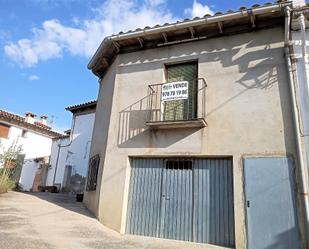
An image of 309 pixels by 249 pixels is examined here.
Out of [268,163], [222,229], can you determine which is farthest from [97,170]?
[268,163]

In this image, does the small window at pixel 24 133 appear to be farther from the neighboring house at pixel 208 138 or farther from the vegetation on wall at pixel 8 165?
the neighboring house at pixel 208 138

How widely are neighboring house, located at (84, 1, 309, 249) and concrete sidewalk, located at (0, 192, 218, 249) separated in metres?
0.54

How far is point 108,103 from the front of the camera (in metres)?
10.1

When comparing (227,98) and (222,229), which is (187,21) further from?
(222,229)

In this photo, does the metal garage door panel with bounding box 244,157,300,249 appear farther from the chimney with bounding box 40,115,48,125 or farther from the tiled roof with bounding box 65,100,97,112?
the chimney with bounding box 40,115,48,125

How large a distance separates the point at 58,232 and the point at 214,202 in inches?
155

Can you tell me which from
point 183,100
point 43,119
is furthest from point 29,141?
point 183,100

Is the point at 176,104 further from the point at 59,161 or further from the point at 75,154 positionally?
the point at 59,161

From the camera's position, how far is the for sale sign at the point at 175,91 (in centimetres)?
851

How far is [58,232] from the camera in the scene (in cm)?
712

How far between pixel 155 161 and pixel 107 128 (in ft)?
6.79

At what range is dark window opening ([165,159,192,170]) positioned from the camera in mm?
8191

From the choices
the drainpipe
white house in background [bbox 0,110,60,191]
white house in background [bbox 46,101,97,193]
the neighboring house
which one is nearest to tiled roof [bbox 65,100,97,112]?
white house in background [bbox 46,101,97,193]

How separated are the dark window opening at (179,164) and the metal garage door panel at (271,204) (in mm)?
1565
